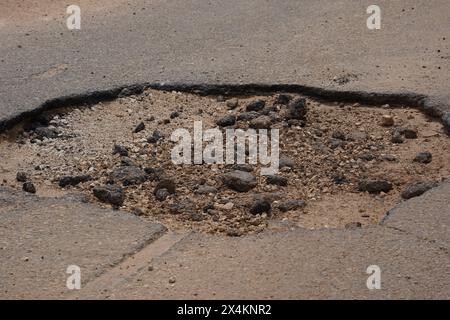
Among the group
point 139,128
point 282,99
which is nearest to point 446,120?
point 282,99

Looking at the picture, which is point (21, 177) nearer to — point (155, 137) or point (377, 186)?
point (155, 137)

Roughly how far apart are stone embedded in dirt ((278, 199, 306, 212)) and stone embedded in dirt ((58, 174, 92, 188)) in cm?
131

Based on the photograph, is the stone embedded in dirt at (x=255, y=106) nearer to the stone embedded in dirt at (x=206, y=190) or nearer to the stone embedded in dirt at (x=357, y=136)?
the stone embedded in dirt at (x=357, y=136)

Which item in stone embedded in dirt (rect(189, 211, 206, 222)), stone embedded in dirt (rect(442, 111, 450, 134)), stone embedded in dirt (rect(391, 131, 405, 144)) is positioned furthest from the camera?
stone embedded in dirt (rect(442, 111, 450, 134))

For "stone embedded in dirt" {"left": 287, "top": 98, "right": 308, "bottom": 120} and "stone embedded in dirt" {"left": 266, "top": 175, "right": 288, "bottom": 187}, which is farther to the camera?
"stone embedded in dirt" {"left": 287, "top": 98, "right": 308, "bottom": 120}

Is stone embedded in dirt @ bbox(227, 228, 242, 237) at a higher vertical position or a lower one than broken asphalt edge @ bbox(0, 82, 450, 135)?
lower

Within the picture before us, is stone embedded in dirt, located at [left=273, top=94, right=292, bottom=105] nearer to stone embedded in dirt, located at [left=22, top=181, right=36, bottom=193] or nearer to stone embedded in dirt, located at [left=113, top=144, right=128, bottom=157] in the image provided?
stone embedded in dirt, located at [left=113, top=144, right=128, bottom=157]

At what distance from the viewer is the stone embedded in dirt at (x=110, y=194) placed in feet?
18.5

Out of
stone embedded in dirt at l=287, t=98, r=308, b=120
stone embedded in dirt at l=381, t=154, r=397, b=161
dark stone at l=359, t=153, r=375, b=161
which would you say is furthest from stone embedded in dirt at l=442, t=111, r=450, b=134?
stone embedded in dirt at l=287, t=98, r=308, b=120

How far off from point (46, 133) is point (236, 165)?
1492mm

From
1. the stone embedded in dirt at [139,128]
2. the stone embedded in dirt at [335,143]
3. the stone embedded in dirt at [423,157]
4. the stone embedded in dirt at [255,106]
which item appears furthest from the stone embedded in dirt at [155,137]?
the stone embedded in dirt at [423,157]

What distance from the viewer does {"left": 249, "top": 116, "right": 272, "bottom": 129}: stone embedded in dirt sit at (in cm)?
659

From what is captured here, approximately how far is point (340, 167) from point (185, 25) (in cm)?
309

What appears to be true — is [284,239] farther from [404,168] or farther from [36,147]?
[36,147]
